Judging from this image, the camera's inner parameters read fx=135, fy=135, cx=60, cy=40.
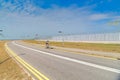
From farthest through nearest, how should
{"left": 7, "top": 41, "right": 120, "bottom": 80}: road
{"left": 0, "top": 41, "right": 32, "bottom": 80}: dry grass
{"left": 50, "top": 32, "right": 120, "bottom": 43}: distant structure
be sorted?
{"left": 50, "top": 32, "right": 120, "bottom": 43}: distant structure → {"left": 0, "top": 41, "right": 32, "bottom": 80}: dry grass → {"left": 7, "top": 41, "right": 120, "bottom": 80}: road

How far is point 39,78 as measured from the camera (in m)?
6.56

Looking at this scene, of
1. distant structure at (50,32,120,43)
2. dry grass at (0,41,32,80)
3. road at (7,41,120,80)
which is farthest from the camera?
distant structure at (50,32,120,43)

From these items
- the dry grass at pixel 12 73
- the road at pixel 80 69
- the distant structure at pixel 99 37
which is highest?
the distant structure at pixel 99 37

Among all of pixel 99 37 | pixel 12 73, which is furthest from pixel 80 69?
pixel 99 37

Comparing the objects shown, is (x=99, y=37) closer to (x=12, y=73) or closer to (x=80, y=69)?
(x=80, y=69)

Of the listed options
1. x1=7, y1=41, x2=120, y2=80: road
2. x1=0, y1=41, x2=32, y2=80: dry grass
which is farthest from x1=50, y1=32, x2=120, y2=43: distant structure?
x1=0, y1=41, x2=32, y2=80: dry grass

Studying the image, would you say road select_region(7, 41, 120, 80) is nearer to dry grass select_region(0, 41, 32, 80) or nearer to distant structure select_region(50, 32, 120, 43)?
dry grass select_region(0, 41, 32, 80)

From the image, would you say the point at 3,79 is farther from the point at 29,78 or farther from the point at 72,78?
the point at 72,78

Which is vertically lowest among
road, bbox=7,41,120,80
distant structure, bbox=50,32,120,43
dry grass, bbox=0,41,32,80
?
dry grass, bbox=0,41,32,80

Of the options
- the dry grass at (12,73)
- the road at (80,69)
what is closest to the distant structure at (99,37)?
the road at (80,69)

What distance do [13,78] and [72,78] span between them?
3233 mm

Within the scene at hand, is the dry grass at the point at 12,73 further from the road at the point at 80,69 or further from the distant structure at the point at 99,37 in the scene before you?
the distant structure at the point at 99,37

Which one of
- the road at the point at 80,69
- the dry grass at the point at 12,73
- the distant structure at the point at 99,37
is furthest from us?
the distant structure at the point at 99,37

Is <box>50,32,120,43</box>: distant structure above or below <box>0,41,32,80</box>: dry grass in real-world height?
above
